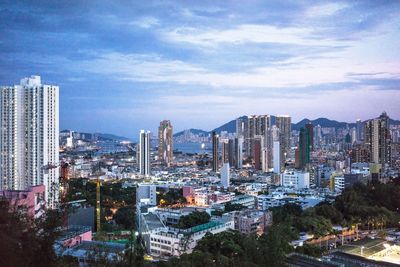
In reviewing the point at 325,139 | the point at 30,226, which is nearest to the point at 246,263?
the point at 30,226

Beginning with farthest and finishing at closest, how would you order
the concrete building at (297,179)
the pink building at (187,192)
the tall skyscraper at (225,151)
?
the tall skyscraper at (225,151)
the concrete building at (297,179)
the pink building at (187,192)

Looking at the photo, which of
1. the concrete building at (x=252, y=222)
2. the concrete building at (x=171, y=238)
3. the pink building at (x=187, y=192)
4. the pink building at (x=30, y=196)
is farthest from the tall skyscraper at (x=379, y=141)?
the pink building at (x=30, y=196)

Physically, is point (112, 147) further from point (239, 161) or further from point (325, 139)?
point (325, 139)

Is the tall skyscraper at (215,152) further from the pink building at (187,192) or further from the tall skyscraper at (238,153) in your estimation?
the pink building at (187,192)

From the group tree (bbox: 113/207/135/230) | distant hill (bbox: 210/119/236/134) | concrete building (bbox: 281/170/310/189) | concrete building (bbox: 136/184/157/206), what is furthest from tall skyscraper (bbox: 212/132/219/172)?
distant hill (bbox: 210/119/236/134)

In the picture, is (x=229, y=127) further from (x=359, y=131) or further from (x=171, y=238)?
(x=171, y=238)

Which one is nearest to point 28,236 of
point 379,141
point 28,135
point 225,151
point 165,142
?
point 28,135
